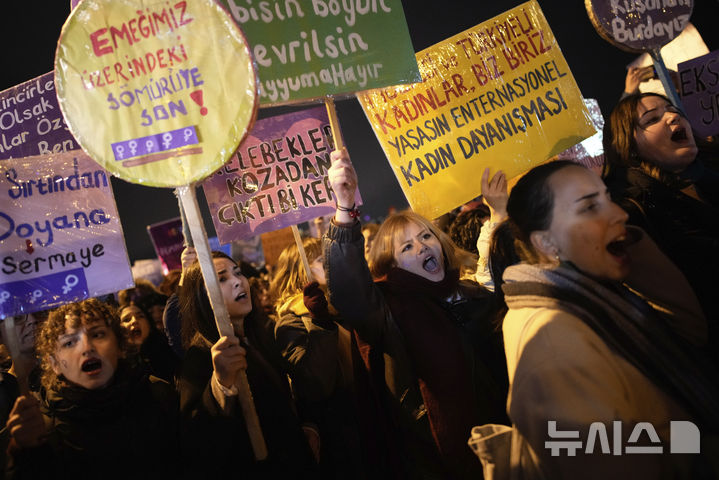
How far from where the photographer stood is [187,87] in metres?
1.98

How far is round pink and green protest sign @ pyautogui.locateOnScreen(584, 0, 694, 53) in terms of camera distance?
3.25 meters

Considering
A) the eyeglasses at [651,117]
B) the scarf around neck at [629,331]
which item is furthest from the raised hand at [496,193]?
the scarf around neck at [629,331]

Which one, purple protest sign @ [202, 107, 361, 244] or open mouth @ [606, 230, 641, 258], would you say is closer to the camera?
open mouth @ [606, 230, 641, 258]

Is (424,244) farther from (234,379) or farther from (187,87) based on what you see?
(187,87)

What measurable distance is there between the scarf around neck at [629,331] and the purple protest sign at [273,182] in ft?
5.86

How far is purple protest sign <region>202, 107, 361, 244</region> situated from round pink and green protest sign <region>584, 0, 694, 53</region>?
204 cm

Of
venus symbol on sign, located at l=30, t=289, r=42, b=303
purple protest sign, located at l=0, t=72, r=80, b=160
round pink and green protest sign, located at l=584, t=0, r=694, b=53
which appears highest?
purple protest sign, located at l=0, t=72, r=80, b=160

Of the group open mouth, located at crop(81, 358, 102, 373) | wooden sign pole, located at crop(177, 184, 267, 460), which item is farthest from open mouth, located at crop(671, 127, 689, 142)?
open mouth, located at crop(81, 358, 102, 373)

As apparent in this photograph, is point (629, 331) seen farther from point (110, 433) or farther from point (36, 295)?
point (36, 295)

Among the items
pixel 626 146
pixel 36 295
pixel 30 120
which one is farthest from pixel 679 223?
pixel 30 120

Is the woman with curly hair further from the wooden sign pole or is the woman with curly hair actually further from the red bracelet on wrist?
the red bracelet on wrist

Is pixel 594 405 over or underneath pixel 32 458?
underneath

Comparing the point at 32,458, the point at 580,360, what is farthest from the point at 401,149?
the point at 32,458

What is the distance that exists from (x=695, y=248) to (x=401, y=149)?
1.69 m
